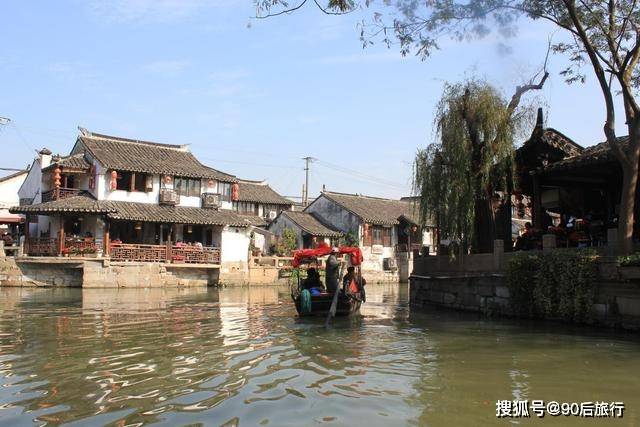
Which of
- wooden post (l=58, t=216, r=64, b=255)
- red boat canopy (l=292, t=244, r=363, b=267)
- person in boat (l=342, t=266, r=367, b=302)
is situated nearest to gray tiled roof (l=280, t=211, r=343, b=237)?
wooden post (l=58, t=216, r=64, b=255)

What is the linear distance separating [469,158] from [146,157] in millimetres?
18889

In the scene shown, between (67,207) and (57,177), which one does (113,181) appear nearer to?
(57,177)

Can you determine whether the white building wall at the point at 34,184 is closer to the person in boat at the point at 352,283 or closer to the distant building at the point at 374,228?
the distant building at the point at 374,228

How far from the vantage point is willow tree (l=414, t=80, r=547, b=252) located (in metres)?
15.0

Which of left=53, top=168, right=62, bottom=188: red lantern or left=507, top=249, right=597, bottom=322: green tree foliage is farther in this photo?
left=53, top=168, right=62, bottom=188: red lantern

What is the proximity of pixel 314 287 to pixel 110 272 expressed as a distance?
13865mm

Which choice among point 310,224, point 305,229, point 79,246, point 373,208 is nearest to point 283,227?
point 310,224

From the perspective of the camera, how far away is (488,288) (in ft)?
46.8

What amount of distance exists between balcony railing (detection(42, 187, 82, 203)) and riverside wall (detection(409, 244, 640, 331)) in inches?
673

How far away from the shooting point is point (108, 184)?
87.1ft

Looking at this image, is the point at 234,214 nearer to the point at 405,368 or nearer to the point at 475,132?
the point at 475,132

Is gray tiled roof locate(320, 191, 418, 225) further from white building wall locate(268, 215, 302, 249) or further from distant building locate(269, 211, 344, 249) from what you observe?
white building wall locate(268, 215, 302, 249)

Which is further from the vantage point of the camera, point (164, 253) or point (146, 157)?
point (146, 157)

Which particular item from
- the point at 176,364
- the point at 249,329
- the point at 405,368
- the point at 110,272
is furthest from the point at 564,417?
the point at 110,272
